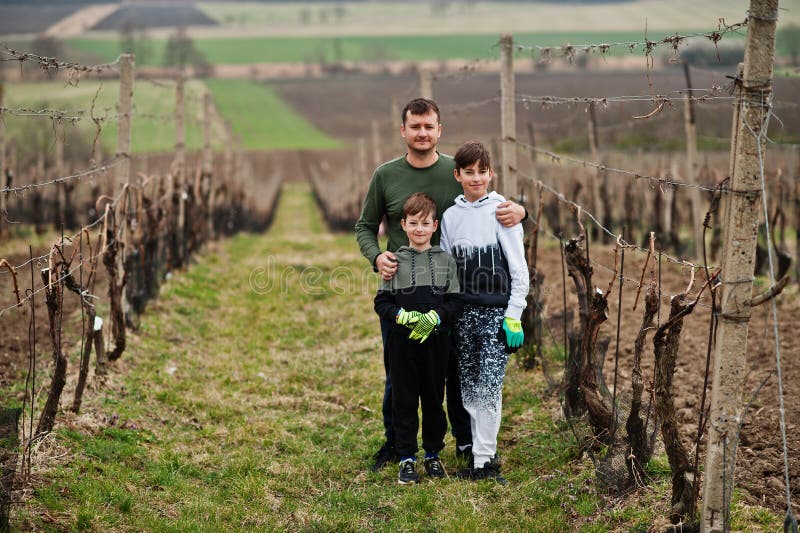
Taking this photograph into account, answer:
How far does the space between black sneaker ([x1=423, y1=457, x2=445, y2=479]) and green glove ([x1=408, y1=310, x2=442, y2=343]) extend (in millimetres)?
735

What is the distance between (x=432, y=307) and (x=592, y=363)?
864 millimetres

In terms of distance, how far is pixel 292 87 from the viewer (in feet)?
230

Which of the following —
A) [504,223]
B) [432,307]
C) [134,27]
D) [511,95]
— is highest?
[134,27]

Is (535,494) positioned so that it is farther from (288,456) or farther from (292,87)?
(292,87)

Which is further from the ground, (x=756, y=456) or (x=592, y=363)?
(x=592, y=363)

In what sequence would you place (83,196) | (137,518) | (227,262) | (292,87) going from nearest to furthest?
(137,518)
(227,262)
(83,196)
(292,87)

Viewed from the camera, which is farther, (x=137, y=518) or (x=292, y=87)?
(x=292, y=87)

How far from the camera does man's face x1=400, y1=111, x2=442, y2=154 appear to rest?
3.59m

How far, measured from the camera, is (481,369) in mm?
3699

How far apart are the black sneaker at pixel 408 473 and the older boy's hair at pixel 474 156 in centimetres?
145

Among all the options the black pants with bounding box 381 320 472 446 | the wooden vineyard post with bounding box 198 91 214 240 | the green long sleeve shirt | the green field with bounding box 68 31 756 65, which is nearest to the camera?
the green long sleeve shirt

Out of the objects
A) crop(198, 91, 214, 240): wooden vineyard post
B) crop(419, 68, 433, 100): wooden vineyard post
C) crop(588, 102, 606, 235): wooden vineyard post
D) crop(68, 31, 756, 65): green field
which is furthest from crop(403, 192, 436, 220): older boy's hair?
crop(68, 31, 756, 65): green field

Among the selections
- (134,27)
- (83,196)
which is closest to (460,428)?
(83,196)

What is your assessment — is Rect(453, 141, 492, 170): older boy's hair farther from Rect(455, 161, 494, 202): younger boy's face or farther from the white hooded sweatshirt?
the white hooded sweatshirt
